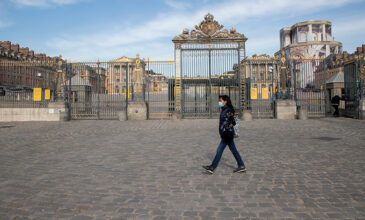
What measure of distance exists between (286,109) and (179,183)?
13.1 m

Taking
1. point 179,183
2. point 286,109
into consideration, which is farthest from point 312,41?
point 179,183

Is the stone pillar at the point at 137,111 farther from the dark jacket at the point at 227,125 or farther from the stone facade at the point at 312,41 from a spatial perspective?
the stone facade at the point at 312,41

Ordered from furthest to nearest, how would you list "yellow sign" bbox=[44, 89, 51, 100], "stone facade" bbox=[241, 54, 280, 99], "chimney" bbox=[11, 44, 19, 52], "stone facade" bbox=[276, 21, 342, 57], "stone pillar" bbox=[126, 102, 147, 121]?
"stone facade" bbox=[276, 21, 342, 57] < "chimney" bbox=[11, 44, 19, 52] < "stone pillar" bbox=[126, 102, 147, 121] < "yellow sign" bbox=[44, 89, 51, 100] < "stone facade" bbox=[241, 54, 280, 99]

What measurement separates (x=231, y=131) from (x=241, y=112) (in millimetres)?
11244

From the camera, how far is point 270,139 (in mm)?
8367

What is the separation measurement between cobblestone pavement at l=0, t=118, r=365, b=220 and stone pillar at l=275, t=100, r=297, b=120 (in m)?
8.20

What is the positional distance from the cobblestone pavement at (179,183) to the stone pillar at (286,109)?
8200mm

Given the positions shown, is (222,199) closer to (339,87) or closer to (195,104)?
(195,104)

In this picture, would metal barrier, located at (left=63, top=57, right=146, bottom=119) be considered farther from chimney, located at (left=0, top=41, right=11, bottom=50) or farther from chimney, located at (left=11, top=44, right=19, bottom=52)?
chimney, located at (left=11, top=44, right=19, bottom=52)

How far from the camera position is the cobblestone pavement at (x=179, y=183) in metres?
3.15

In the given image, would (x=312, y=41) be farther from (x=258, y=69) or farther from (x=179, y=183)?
(x=179, y=183)

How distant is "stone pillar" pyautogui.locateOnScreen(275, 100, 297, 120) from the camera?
50.6ft

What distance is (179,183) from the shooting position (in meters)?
4.18

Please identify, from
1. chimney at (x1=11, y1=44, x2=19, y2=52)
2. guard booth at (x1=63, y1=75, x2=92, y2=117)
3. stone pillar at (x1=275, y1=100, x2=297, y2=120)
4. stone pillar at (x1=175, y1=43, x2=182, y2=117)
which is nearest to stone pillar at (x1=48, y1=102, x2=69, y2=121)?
guard booth at (x1=63, y1=75, x2=92, y2=117)
